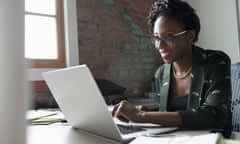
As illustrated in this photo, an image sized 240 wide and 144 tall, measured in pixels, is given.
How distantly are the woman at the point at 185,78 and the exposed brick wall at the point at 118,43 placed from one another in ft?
3.99

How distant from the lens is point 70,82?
79cm

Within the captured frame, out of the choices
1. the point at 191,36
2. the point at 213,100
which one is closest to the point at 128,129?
the point at 213,100

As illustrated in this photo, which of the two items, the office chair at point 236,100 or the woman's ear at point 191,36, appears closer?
the woman's ear at point 191,36

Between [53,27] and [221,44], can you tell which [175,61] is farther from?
[221,44]

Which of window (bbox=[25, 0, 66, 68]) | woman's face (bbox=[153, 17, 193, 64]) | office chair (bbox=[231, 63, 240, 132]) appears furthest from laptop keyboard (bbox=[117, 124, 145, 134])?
window (bbox=[25, 0, 66, 68])

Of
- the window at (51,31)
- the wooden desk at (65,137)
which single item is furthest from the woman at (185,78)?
the window at (51,31)

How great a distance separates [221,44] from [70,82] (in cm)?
251

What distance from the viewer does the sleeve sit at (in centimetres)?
94

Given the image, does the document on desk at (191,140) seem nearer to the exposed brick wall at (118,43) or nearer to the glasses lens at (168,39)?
the glasses lens at (168,39)

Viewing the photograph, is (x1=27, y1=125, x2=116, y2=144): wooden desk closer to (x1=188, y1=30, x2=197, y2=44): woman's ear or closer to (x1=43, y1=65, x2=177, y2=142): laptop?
(x1=43, y1=65, x2=177, y2=142): laptop

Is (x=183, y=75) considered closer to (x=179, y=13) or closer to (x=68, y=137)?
(x=179, y=13)

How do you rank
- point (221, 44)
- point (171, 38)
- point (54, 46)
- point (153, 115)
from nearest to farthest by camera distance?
point (153, 115) < point (171, 38) < point (54, 46) < point (221, 44)

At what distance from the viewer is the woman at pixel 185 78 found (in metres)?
0.95

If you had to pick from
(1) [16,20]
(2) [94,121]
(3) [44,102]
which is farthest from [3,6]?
(3) [44,102]
